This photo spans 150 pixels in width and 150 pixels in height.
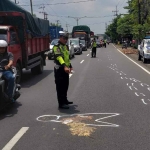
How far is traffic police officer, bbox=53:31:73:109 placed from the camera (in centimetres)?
797

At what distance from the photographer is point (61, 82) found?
26.7ft

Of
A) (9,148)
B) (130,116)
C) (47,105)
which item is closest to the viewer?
(9,148)

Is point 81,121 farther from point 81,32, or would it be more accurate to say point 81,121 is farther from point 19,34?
point 81,32

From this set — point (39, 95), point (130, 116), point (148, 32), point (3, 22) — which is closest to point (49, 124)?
point (130, 116)

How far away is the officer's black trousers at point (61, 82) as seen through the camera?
26.5 feet

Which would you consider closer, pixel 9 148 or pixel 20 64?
pixel 9 148

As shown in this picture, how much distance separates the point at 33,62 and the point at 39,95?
4482 mm

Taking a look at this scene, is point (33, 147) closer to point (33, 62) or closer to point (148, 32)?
point (33, 62)

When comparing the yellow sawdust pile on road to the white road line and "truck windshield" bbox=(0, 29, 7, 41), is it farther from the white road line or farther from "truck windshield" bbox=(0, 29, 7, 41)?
"truck windshield" bbox=(0, 29, 7, 41)

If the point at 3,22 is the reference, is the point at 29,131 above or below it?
below

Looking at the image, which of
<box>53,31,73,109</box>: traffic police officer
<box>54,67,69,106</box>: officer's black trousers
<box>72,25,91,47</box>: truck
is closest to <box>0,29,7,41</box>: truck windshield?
<box>53,31,73,109</box>: traffic police officer

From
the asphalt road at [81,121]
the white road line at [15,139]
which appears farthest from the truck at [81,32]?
the white road line at [15,139]

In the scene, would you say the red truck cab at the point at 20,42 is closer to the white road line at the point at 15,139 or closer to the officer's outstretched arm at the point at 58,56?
the officer's outstretched arm at the point at 58,56

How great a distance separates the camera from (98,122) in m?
6.73
